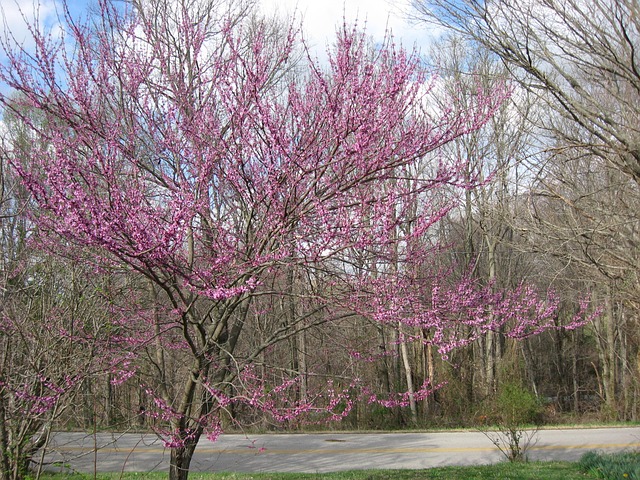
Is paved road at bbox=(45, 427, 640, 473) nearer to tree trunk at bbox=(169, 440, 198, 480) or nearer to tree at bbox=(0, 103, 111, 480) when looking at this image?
tree at bbox=(0, 103, 111, 480)

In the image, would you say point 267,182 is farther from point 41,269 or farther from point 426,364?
point 426,364

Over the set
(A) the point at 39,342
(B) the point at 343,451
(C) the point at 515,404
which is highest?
(A) the point at 39,342

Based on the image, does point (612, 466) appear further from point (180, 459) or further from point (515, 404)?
point (515, 404)

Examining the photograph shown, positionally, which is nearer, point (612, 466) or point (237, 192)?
point (237, 192)

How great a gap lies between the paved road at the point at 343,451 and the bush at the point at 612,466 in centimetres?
Result: 245

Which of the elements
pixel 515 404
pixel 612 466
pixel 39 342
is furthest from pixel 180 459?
pixel 515 404

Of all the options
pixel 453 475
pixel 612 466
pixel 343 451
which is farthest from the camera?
pixel 343 451

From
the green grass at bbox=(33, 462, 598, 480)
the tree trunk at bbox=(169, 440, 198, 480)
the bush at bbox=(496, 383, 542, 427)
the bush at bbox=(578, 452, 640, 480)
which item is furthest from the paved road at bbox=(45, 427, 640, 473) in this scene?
the tree trunk at bbox=(169, 440, 198, 480)

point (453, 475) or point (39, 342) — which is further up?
point (39, 342)

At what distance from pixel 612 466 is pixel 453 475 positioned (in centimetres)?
208

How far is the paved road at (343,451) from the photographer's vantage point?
1026cm

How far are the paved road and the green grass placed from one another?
0.68m

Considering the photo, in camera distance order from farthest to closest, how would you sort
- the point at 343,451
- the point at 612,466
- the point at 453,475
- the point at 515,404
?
the point at 515,404, the point at 343,451, the point at 453,475, the point at 612,466

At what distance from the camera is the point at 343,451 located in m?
11.8
